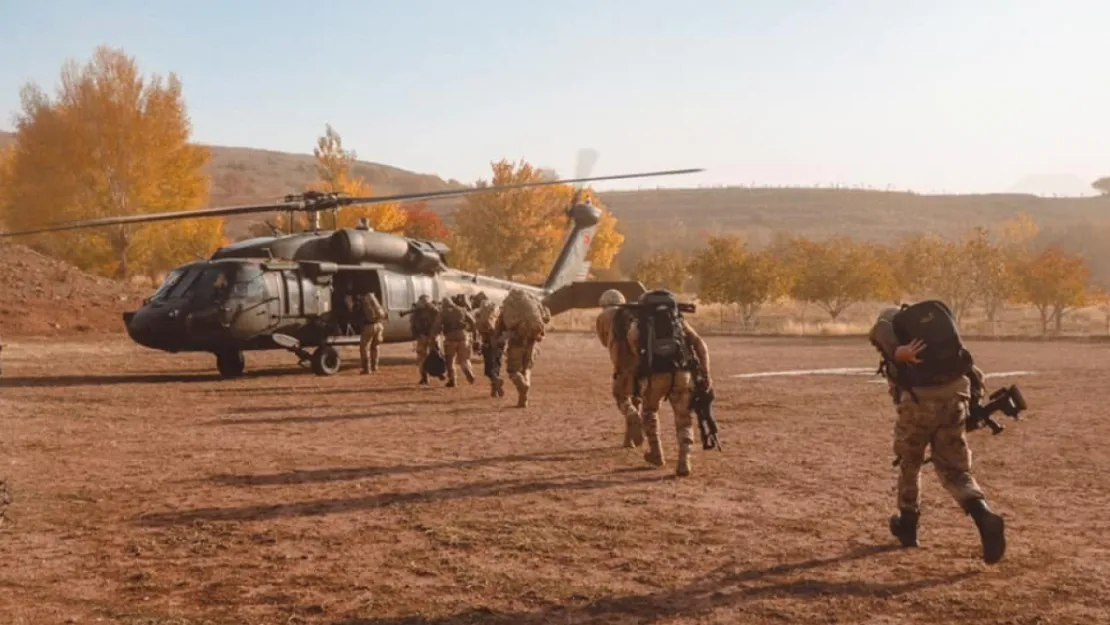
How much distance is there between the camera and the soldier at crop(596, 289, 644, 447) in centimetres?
939

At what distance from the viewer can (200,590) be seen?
5180 mm

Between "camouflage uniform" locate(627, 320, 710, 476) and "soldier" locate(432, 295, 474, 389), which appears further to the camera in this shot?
"soldier" locate(432, 295, 474, 389)

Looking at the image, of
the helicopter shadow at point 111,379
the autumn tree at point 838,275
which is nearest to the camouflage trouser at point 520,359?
the helicopter shadow at point 111,379

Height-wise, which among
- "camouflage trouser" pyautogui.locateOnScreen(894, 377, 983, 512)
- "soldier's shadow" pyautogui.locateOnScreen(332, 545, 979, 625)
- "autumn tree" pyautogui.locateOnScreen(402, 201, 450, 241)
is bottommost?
"soldier's shadow" pyautogui.locateOnScreen(332, 545, 979, 625)

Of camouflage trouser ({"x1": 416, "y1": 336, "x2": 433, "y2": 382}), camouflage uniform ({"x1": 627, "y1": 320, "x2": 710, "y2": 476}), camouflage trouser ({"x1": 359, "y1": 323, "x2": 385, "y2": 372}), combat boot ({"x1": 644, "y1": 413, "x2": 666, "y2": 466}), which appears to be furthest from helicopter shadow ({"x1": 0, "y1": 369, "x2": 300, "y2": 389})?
camouflage uniform ({"x1": 627, "y1": 320, "x2": 710, "y2": 476})

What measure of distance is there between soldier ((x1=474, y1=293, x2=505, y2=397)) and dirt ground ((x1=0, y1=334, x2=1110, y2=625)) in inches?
41.6

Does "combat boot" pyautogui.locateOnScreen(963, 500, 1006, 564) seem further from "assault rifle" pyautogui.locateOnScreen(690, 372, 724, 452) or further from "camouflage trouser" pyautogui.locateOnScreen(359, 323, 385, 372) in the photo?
"camouflage trouser" pyautogui.locateOnScreen(359, 323, 385, 372)

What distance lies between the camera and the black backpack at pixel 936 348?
18.8ft

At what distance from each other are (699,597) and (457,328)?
415 inches

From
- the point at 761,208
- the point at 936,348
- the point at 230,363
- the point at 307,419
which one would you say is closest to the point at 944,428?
the point at 936,348

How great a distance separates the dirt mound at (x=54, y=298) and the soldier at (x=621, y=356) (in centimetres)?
2315

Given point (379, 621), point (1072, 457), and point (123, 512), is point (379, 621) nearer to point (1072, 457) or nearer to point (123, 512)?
point (123, 512)

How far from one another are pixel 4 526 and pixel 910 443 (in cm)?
599

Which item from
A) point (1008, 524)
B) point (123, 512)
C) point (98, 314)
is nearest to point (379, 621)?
point (123, 512)
